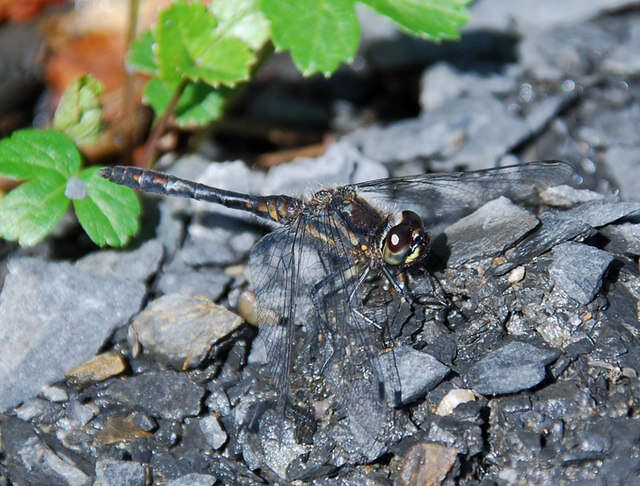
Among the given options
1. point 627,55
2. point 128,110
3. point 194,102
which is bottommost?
point 627,55

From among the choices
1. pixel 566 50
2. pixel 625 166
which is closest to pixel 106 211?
pixel 625 166

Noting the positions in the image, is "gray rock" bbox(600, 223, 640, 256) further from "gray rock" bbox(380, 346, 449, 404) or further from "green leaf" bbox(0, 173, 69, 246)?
"green leaf" bbox(0, 173, 69, 246)

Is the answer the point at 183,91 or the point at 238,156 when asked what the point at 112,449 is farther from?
the point at 238,156

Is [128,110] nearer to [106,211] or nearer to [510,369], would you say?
[106,211]

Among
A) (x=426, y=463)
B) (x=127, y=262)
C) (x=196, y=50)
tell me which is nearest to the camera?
(x=426, y=463)

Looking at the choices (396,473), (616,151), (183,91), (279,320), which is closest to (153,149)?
(183,91)
